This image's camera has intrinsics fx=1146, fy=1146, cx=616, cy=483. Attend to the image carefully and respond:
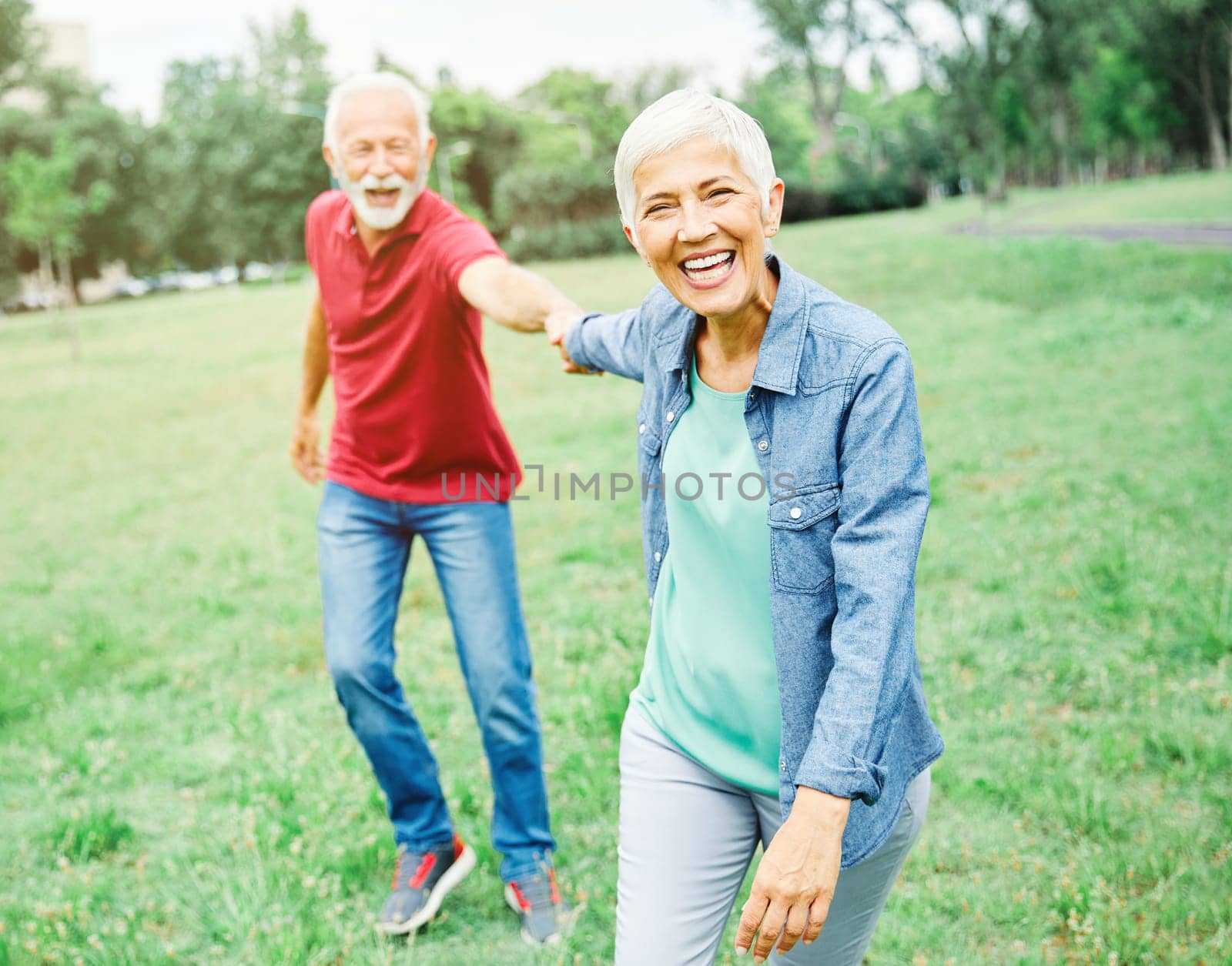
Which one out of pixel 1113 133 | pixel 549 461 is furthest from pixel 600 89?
pixel 549 461

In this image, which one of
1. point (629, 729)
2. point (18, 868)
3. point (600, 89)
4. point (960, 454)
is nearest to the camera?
point (629, 729)

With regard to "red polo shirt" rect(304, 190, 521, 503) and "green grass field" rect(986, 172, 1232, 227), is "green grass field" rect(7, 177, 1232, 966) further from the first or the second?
"green grass field" rect(986, 172, 1232, 227)

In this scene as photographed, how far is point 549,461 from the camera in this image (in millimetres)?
10344

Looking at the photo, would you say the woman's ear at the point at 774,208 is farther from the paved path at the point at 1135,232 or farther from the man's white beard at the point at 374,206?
the paved path at the point at 1135,232

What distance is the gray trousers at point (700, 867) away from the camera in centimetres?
223

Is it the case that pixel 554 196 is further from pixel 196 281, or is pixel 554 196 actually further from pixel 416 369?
pixel 416 369

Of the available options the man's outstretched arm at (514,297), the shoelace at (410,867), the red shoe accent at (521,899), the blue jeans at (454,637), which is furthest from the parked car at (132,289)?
the red shoe accent at (521,899)

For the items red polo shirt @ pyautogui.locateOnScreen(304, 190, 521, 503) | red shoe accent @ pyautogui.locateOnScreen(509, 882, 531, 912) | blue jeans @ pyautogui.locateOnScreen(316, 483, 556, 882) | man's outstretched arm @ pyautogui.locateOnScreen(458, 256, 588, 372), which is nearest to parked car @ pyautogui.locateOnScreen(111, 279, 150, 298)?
red polo shirt @ pyautogui.locateOnScreen(304, 190, 521, 503)

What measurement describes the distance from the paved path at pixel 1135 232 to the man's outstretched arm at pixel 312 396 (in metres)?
18.7

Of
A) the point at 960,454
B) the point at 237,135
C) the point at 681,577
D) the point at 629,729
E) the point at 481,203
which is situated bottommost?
the point at 960,454

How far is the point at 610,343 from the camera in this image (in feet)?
9.32

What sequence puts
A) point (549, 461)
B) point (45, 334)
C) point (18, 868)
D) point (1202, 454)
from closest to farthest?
point (18, 868), point (1202, 454), point (549, 461), point (45, 334)

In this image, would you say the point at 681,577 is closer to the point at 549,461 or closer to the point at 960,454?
the point at 960,454

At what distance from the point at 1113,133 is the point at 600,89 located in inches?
1311
